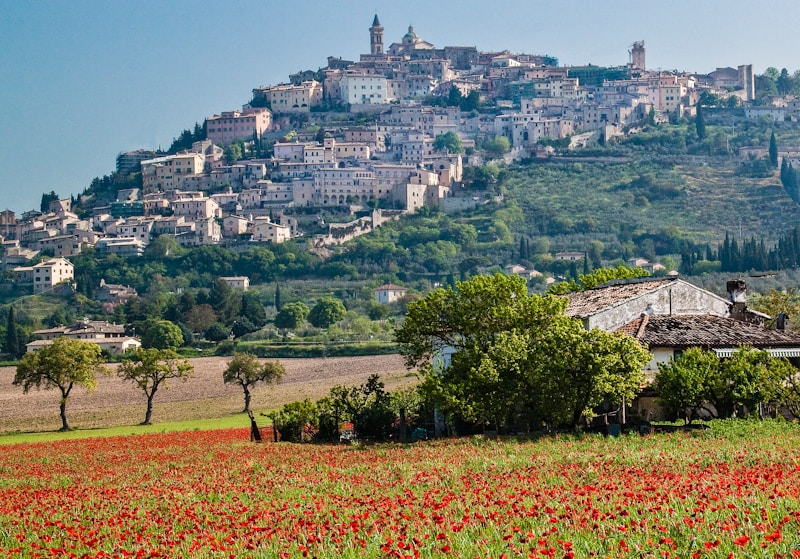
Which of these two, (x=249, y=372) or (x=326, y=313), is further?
(x=326, y=313)

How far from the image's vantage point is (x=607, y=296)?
38531 millimetres

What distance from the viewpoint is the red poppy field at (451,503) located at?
13180 millimetres

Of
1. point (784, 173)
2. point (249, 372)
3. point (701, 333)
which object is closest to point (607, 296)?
point (701, 333)

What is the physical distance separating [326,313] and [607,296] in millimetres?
82855

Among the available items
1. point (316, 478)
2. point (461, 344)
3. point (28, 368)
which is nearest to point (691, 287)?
point (461, 344)

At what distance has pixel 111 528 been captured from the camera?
1633cm

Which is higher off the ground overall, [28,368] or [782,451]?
[782,451]

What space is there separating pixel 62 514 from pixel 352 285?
126 m

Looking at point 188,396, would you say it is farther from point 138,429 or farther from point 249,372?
point 138,429

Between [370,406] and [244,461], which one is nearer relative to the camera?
[244,461]

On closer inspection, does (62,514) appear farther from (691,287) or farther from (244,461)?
(691,287)

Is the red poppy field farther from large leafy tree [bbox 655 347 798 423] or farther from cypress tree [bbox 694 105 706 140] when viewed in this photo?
cypress tree [bbox 694 105 706 140]

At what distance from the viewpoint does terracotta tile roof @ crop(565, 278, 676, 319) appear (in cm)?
3659

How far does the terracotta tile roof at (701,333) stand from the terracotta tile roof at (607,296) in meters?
0.99
